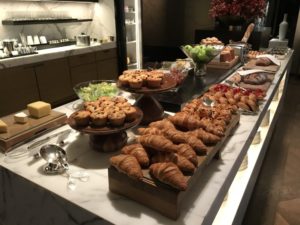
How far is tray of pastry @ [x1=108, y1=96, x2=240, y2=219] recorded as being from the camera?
0.69m

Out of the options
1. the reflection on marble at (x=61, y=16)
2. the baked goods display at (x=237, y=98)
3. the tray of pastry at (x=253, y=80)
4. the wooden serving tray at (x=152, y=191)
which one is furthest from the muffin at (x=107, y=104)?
the reflection on marble at (x=61, y=16)

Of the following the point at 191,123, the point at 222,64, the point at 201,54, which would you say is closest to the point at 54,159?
the point at 191,123

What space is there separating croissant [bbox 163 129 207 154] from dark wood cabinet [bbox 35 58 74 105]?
2.97m

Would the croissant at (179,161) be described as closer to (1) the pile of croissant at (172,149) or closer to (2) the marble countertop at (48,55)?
(1) the pile of croissant at (172,149)

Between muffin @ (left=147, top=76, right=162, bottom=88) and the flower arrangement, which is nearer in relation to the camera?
muffin @ (left=147, top=76, right=162, bottom=88)

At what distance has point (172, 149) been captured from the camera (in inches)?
30.3

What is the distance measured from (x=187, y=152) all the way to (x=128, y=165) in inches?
6.9

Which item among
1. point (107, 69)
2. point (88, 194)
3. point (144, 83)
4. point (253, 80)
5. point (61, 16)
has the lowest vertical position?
point (107, 69)

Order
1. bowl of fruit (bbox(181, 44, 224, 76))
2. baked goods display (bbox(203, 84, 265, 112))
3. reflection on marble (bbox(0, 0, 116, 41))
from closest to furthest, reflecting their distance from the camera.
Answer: baked goods display (bbox(203, 84, 265, 112)), bowl of fruit (bbox(181, 44, 224, 76)), reflection on marble (bbox(0, 0, 116, 41))

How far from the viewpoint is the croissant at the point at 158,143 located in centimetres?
77

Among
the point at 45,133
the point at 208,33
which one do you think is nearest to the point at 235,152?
the point at 45,133

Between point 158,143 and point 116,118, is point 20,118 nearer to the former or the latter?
point 116,118

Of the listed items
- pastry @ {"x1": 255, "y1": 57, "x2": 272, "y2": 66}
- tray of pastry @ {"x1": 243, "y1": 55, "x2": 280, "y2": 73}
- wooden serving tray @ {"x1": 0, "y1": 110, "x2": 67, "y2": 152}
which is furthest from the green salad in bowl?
pastry @ {"x1": 255, "y1": 57, "x2": 272, "y2": 66}

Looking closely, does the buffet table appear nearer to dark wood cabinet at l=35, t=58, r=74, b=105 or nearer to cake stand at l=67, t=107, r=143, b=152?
cake stand at l=67, t=107, r=143, b=152
